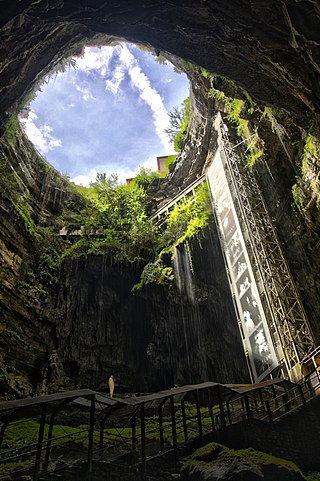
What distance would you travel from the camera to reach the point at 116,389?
1494 cm

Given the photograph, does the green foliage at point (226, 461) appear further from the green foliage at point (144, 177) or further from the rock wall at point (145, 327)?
the green foliage at point (144, 177)

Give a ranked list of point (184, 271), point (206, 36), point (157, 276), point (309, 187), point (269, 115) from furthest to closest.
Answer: point (184, 271)
point (157, 276)
point (269, 115)
point (309, 187)
point (206, 36)

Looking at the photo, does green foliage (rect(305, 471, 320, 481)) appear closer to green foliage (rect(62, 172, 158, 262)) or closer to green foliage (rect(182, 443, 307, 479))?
green foliage (rect(182, 443, 307, 479))

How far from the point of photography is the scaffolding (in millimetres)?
11195

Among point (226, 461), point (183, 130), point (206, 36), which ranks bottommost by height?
point (226, 461)

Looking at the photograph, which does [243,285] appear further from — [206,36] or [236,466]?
[206,36]

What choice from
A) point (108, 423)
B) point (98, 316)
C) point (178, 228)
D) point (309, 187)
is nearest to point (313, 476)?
point (108, 423)

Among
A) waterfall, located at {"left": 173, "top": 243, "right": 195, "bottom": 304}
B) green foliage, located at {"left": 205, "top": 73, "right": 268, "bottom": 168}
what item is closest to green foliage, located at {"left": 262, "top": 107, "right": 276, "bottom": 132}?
green foliage, located at {"left": 205, "top": 73, "right": 268, "bottom": 168}

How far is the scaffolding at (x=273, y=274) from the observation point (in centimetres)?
1120

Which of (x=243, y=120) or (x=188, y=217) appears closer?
(x=243, y=120)

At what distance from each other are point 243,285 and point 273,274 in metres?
1.35

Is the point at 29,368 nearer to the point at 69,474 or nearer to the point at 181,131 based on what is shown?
the point at 69,474

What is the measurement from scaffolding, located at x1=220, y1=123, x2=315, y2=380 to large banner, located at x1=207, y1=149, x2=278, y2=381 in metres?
0.28

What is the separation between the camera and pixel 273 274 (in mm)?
12711
